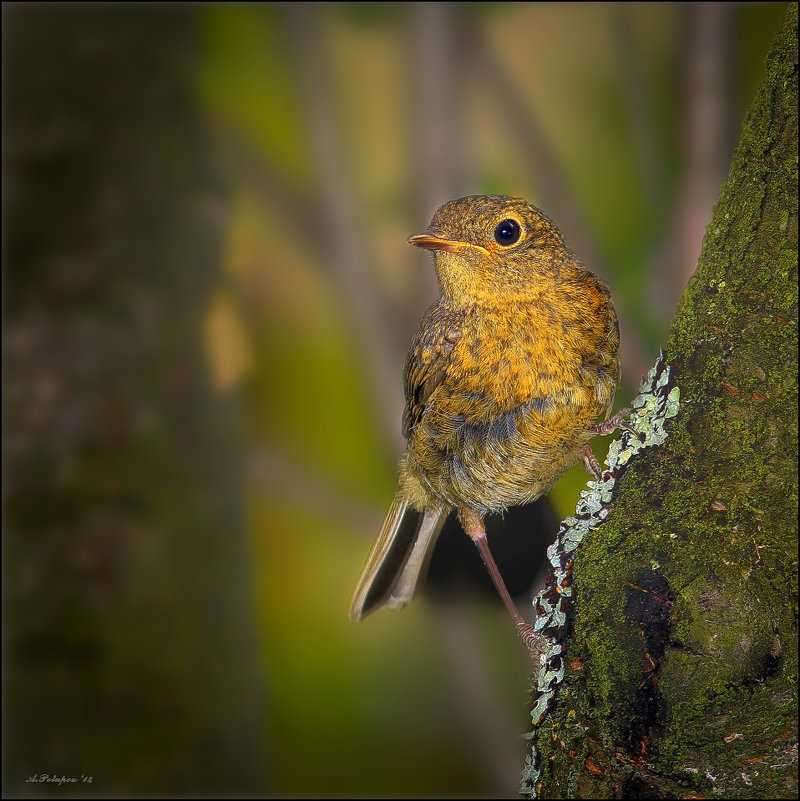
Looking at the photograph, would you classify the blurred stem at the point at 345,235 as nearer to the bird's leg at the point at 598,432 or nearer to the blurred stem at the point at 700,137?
the blurred stem at the point at 700,137

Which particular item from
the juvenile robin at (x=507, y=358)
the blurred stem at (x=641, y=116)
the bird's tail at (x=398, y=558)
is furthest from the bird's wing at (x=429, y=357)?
the blurred stem at (x=641, y=116)

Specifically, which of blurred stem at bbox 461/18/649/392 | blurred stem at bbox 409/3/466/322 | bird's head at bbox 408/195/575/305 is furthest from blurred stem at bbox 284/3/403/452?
bird's head at bbox 408/195/575/305

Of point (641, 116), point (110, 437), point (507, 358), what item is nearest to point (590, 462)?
point (507, 358)

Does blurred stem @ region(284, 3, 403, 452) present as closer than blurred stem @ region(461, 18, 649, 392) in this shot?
No

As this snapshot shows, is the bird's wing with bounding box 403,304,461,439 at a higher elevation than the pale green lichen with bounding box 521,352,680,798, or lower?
higher

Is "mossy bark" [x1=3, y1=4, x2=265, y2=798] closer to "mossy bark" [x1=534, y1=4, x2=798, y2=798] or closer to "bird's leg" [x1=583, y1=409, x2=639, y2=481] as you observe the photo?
"bird's leg" [x1=583, y1=409, x2=639, y2=481]

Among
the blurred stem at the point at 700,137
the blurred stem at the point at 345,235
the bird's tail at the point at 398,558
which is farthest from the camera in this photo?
the blurred stem at the point at 345,235

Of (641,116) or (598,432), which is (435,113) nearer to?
(641,116)
